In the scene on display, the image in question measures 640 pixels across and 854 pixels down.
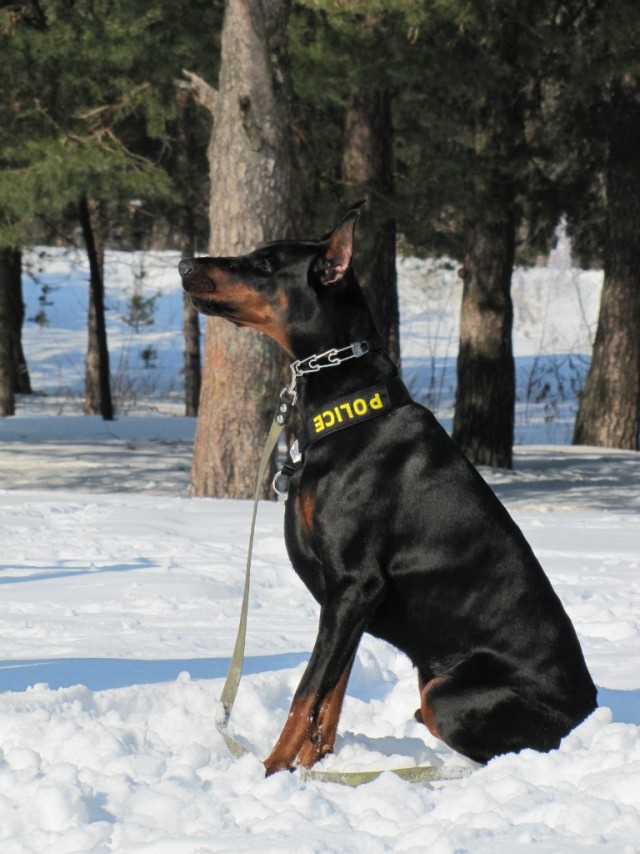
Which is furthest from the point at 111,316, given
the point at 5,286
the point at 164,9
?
the point at 164,9

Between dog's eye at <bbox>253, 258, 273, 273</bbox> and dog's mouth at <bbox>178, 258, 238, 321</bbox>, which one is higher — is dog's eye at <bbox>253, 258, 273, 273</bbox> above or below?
above

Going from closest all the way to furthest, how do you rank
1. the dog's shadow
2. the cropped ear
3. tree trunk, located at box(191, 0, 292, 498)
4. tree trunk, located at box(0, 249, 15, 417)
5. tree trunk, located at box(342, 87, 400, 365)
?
the cropped ear, the dog's shadow, tree trunk, located at box(191, 0, 292, 498), tree trunk, located at box(342, 87, 400, 365), tree trunk, located at box(0, 249, 15, 417)

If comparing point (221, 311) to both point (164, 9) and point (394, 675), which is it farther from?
point (164, 9)

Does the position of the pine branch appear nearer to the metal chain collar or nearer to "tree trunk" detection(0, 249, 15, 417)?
the metal chain collar

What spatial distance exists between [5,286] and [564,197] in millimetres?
9228

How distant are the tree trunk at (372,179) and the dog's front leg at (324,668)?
10.3 meters

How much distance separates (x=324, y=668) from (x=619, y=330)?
1388cm

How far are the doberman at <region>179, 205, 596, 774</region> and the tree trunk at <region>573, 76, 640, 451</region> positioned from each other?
13093mm

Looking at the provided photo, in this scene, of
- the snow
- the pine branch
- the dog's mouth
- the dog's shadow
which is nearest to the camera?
the snow

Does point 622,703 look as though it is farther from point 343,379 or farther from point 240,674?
point 343,379

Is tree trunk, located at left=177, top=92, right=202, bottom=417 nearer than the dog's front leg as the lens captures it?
No

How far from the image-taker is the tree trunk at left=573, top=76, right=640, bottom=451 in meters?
16.0

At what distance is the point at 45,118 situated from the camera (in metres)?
13.1

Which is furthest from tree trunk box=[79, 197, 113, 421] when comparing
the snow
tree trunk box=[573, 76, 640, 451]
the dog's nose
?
the dog's nose
